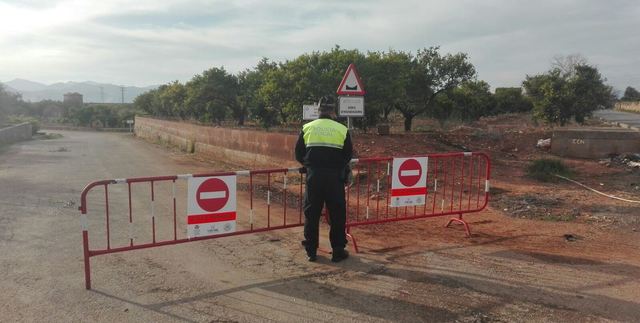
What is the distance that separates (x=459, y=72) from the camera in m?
18.6

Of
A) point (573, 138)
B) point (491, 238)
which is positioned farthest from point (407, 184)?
point (573, 138)

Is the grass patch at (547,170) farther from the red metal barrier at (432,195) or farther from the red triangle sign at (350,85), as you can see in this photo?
the red triangle sign at (350,85)

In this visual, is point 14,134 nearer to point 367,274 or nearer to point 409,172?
point 409,172

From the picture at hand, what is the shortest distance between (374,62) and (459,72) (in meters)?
4.50

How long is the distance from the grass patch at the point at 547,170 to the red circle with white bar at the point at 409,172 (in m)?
6.32

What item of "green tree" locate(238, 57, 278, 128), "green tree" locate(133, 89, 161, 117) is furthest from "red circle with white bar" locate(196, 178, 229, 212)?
"green tree" locate(133, 89, 161, 117)

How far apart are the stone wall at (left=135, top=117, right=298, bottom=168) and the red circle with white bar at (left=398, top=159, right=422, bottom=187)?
697 centimetres

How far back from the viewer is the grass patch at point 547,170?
12.1 meters

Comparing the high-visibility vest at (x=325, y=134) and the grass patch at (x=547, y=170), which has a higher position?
the high-visibility vest at (x=325, y=134)

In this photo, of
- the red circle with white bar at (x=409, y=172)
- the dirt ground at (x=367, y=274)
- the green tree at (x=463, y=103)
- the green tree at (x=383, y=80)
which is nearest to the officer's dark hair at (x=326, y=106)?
the red circle with white bar at (x=409, y=172)

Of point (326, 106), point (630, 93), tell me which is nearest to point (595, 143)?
point (326, 106)

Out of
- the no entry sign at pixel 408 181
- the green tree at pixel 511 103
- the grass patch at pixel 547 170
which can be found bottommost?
the grass patch at pixel 547 170

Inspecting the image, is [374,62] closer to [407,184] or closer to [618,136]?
[618,136]

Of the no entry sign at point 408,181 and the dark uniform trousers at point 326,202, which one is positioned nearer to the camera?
the dark uniform trousers at point 326,202
